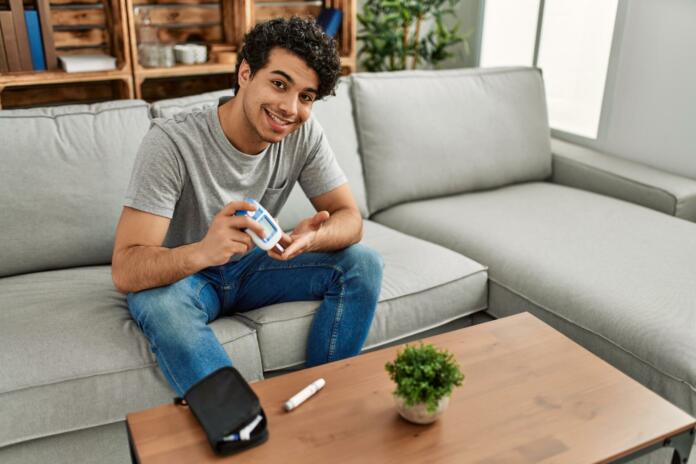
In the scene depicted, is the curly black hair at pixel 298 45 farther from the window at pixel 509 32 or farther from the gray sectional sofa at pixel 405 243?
the window at pixel 509 32

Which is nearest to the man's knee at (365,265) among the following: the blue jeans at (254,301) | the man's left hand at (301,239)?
the blue jeans at (254,301)

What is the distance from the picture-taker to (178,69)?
8.13 ft

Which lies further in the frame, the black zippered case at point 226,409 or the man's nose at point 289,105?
the man's nose at point 289,105

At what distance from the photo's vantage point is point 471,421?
3.65ft

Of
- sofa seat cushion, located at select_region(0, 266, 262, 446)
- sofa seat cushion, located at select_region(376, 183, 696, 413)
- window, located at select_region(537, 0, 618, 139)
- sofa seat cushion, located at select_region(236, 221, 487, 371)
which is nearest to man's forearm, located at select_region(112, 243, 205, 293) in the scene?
sofa seat cushion, located at select_region(0, 266, 262, 446)

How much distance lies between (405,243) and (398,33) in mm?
1503

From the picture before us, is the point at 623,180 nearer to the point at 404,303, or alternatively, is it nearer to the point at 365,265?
the point at 404,303

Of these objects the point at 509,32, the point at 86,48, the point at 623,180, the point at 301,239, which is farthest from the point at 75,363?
the point at 509,32

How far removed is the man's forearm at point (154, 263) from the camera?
1.33 meters

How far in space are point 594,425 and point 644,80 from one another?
1.87 metres

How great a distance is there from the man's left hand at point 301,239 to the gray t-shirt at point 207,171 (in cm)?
19

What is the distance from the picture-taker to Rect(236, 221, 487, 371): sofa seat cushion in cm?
152

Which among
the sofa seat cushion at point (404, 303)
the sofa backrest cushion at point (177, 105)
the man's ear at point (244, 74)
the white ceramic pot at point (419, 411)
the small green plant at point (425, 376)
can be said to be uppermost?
the man's ear at point (244, 74)

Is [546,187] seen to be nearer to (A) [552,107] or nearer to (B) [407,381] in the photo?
(A) [552,107]
